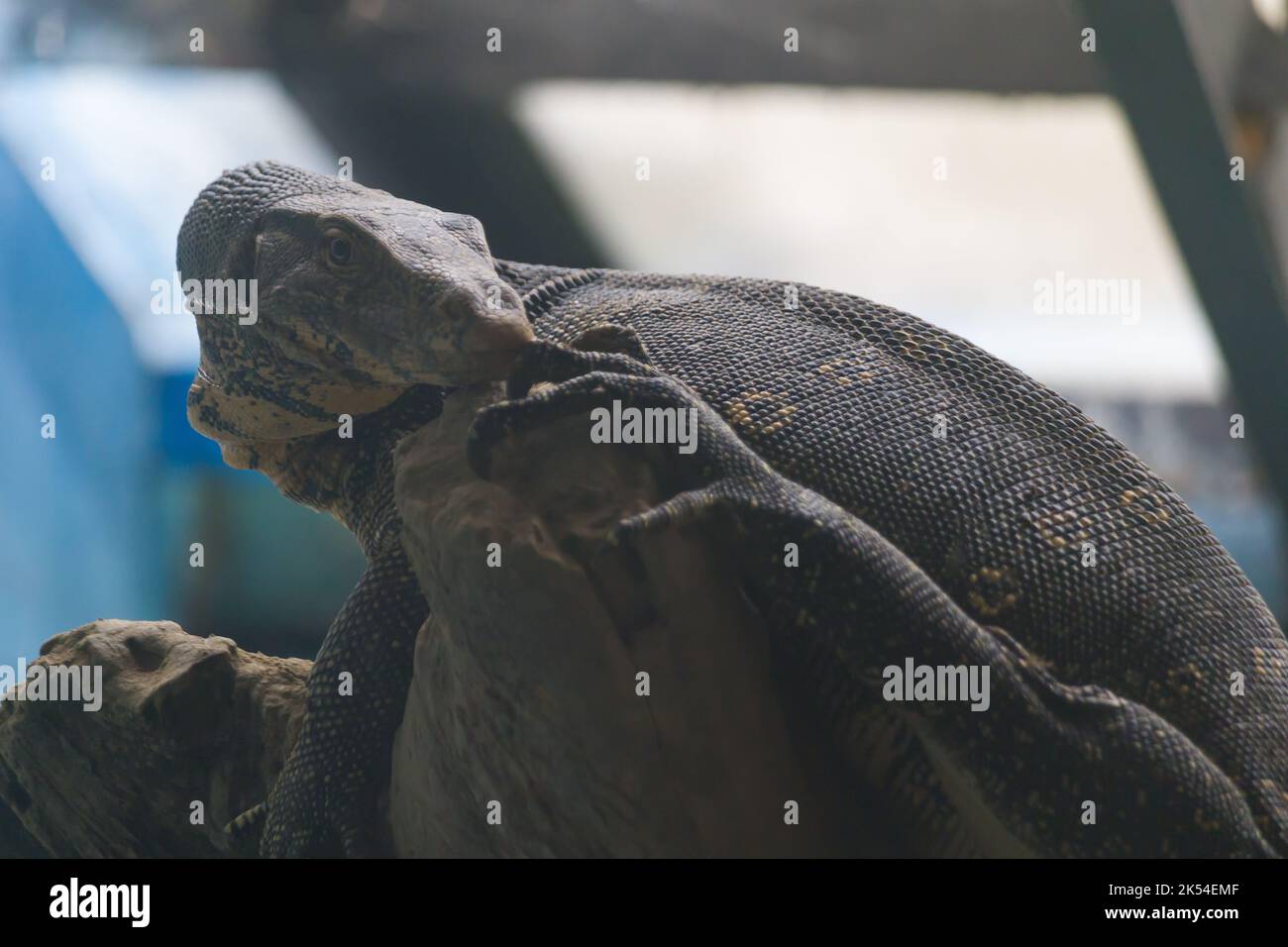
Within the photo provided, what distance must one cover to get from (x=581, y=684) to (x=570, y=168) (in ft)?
18.4

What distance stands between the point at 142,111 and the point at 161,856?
3.48m

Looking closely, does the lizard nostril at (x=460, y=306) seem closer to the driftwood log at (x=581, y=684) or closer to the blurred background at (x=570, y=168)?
the driftwood log at (x=581, y=684)

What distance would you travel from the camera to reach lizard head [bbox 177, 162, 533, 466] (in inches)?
88.0

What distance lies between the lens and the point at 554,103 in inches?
293

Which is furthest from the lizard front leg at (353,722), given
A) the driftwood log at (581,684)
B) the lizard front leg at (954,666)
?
the lizard front leg at (954,666)

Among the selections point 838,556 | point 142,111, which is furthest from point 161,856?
point 142,111

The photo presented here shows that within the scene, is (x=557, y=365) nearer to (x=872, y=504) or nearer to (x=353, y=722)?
(x=872, y=504)

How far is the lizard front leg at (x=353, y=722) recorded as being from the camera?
8.46 ft

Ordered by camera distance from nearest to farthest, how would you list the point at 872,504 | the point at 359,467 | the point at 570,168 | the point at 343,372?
the point at 872,504, the point at 343,372, the point at 359,467, the point at 570,168

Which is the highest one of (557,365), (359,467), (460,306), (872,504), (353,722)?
(460,306)

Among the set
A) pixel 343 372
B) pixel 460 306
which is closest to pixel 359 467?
pixel 343 372

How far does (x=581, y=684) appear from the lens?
80.4 inches

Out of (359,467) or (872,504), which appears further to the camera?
(359,467)

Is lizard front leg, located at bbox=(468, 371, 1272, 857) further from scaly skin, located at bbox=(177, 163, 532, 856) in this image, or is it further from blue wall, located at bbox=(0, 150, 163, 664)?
blue wall, located at bbox=(0, 150, 163, 664)
